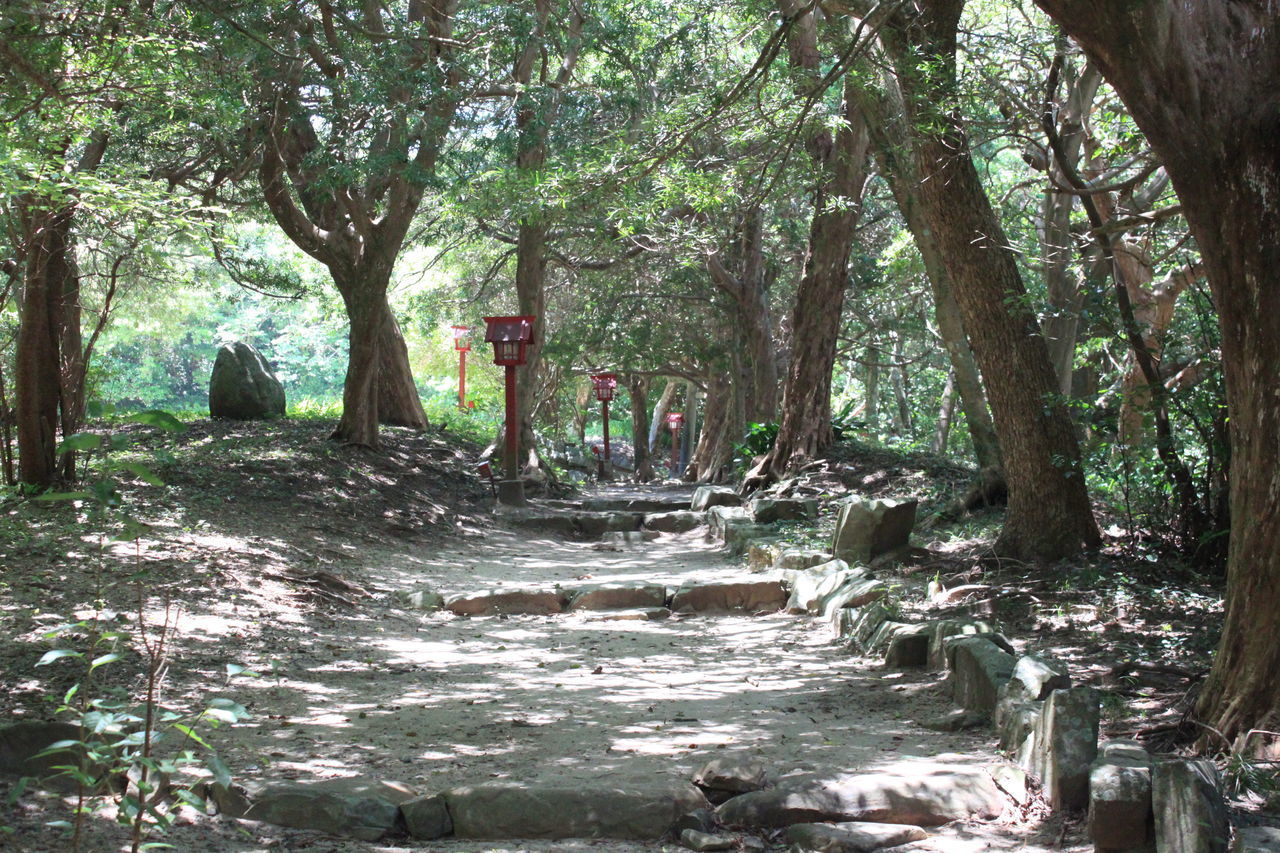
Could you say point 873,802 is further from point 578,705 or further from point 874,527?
point 874,527

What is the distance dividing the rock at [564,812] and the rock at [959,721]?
4.54 ft

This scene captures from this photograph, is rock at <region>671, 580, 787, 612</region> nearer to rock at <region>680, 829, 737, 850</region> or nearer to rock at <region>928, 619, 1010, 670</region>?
rock at <region>928, 619, 1010, 670</region>

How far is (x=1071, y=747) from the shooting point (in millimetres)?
3518

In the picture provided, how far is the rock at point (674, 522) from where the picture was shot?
42.8 feet

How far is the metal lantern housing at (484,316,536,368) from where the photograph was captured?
44.3ft

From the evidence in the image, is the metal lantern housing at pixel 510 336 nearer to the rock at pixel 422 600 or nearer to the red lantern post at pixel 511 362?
the red lantern post at pixel 511 362

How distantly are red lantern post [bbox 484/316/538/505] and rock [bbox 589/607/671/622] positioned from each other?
5790 millimetres

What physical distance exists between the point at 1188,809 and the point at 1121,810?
255 mm

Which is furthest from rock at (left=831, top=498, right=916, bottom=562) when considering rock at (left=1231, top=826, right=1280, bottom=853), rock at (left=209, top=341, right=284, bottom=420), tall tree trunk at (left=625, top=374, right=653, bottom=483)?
tall tree trunk at (left=625, top=374, right=653, bottom=483)

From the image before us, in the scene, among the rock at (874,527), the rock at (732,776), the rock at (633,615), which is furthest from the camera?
the rock at (874,527)

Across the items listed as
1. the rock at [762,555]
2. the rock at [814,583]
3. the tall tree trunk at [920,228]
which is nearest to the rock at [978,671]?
the rock at [814,583]

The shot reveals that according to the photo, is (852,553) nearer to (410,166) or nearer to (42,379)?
(410,166)

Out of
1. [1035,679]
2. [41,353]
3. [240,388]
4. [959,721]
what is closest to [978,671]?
[959,721]

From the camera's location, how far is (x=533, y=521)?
42.2 feet
